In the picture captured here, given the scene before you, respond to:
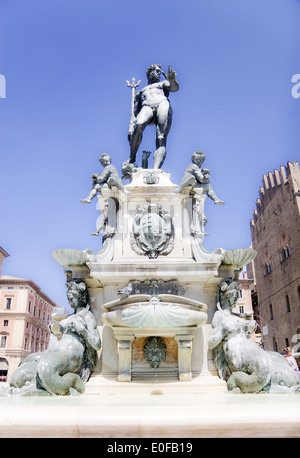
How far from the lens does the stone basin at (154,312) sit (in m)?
5.03

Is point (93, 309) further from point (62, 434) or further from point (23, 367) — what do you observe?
point (62, 434)

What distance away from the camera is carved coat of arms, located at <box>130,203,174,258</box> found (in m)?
5.97

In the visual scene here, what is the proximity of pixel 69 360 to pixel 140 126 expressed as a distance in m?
4.93

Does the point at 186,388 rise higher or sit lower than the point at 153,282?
lower

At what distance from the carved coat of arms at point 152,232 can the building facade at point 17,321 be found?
46.4 meters

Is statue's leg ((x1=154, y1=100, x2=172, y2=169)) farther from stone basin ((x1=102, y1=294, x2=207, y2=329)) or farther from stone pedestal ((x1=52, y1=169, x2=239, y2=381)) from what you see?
stone basin ((x1=102, y1=294, x2=207, y2=329))

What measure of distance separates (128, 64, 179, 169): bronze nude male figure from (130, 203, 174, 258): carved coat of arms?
1.67m

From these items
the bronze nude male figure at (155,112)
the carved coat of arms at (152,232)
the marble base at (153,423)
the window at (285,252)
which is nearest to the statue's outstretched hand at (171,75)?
the bronze nude male figure at (155,112)

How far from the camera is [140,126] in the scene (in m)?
7.79

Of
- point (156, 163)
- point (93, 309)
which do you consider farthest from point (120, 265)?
point (156, 163)

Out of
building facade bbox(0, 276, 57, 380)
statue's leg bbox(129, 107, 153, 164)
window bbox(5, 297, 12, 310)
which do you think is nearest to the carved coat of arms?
statue's leg bbox(129, 107, 153, 164)

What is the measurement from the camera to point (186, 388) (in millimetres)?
5016

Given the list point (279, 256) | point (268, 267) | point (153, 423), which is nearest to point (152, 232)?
point (153, 423)
